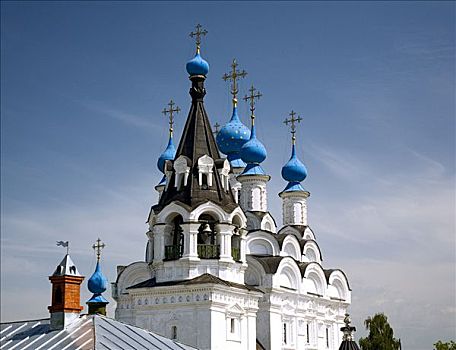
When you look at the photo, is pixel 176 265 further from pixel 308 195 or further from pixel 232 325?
pixel 308 195

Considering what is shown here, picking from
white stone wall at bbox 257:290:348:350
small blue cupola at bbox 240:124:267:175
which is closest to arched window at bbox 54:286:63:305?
white stone wall at bbox 257:290:348:350

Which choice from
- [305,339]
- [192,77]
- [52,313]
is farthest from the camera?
[305,339]

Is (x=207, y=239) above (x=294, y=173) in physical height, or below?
below

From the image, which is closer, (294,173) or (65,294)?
(65,294)

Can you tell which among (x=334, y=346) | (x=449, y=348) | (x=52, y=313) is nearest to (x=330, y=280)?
(x=334, y=346)

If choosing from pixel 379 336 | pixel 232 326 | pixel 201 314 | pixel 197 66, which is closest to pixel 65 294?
pixel 201 314

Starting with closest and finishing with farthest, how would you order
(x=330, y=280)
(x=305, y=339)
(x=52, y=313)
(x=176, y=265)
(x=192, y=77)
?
(x=52, y=313)
(x=176, y=265)
(x=192, y=77)
(x=305, y=339)
(x=330, y=280)

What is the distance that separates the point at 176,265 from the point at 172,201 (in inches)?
62.4

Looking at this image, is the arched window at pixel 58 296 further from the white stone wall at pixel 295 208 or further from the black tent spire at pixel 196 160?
the white stone wall at pixel 295 208

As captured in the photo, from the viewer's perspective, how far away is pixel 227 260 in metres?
19.7

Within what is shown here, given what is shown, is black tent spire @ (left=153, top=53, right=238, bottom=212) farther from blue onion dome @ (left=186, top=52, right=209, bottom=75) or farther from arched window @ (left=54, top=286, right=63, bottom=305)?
arched window @ (left=54, top=286, right=63, bottom=305)

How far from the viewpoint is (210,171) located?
806 inches

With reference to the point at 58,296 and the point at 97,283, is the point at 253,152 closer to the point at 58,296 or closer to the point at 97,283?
the point at 97,283

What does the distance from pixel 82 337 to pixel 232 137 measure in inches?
562
